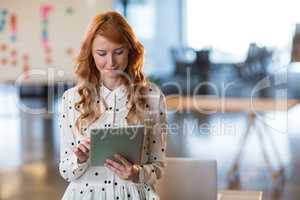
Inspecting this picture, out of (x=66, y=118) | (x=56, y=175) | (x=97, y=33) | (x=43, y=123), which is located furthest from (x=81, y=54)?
(x=43, y=123)

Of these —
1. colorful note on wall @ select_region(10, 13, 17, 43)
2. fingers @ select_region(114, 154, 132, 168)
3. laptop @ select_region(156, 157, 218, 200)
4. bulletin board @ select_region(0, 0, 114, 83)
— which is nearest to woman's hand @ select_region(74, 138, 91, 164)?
fingers @ select_region(114, 154, 132, 168)

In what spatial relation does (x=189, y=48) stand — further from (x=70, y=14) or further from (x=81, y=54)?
(x=81, y=54)

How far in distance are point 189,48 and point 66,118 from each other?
30.3 feet

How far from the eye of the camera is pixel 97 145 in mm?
1507

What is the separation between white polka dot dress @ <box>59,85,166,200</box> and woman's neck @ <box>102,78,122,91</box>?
13 mm

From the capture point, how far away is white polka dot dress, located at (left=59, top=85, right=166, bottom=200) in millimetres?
1660

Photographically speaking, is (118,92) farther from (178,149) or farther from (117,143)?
(178,149)

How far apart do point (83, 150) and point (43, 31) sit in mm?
7896

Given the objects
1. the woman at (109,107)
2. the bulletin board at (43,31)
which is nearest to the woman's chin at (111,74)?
the woman at (109,107)

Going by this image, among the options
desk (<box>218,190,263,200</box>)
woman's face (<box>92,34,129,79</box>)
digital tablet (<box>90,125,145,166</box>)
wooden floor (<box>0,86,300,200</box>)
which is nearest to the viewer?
digital tablet (<box>90,125,145,166</box>)

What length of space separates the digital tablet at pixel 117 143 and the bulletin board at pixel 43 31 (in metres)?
7.64

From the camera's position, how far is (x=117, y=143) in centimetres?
152

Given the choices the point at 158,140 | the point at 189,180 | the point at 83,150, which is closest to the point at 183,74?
the point at 189,180

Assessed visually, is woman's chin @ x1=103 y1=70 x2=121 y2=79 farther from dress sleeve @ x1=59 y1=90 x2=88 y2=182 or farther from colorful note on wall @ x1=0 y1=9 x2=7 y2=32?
colorful note on wall @ x1=0 y1=9 x2=7 y2=32
